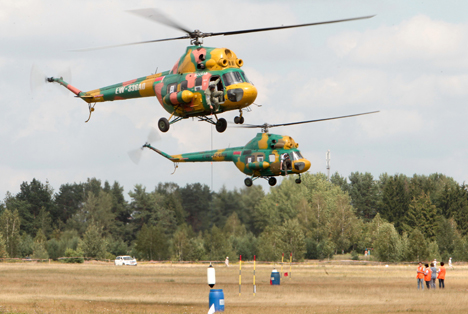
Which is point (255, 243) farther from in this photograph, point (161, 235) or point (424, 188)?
point (424, 188)

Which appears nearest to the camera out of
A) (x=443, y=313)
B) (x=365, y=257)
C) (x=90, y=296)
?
(x=443, y=313)

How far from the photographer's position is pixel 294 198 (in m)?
106

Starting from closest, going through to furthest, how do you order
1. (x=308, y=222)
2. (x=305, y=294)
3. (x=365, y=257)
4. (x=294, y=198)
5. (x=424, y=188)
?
1. (x=305, y=294)
2. (x=365, y=257)
3. (x=308, y=222)
4. (x=294, y=198)
5. (x=424, y=188)

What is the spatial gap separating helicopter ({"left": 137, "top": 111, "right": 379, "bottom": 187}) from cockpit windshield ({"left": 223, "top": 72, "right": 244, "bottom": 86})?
80.3ft

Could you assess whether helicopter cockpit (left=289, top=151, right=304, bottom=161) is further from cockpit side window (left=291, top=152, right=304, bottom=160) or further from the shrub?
the shrub

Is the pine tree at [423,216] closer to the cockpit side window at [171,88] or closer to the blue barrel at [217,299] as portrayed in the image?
the cockpit side window at [171,88]

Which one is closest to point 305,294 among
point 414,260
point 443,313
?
point 443,313

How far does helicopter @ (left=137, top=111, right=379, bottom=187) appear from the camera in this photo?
4956 centimetres

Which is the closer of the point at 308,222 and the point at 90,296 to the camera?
the point at 90,296

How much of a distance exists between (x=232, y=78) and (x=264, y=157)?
86.0 feet

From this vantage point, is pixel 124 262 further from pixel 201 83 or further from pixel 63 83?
pixel 201 83

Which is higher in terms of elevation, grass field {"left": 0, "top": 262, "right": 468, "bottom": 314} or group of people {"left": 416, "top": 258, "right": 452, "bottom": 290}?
group of people {"left": 416, "top": 258, "right": 452, "bottom": 290}

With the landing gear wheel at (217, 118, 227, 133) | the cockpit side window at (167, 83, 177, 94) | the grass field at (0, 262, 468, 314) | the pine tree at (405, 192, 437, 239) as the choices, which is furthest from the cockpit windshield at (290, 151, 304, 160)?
the pine tree at (405, 192, 437, 239)

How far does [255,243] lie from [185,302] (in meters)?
61.3
